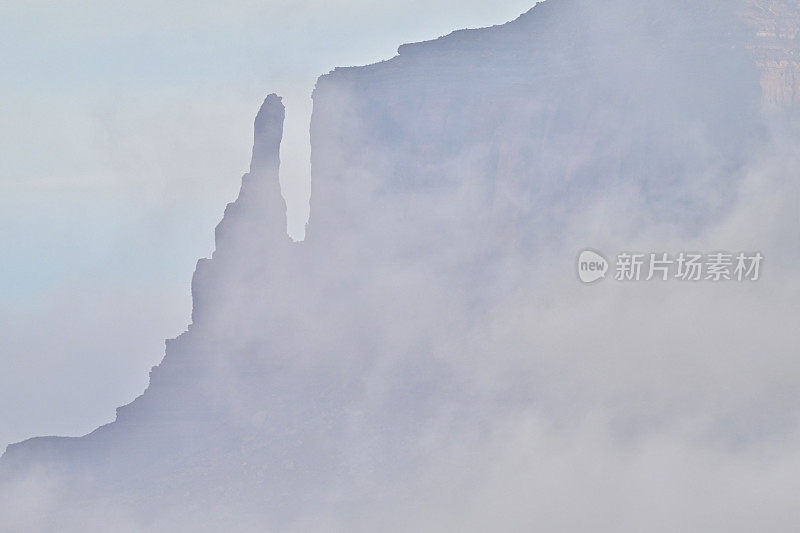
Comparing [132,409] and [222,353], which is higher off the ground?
[222,353]

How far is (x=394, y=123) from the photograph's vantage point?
297ft

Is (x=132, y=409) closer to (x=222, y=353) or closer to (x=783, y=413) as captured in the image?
(x=222, y=353)

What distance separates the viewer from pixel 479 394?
78.3 metres

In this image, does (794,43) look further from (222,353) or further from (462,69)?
(222,353)

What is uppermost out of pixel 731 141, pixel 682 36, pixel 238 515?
pixel 682 36

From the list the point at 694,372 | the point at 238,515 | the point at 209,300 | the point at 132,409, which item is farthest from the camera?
the point at 209,300

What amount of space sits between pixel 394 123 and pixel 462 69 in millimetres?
5624

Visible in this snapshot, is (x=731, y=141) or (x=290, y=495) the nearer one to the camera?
(x=290, y=495)

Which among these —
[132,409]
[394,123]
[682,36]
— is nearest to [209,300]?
[132,409]

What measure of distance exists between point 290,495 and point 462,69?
31.3m

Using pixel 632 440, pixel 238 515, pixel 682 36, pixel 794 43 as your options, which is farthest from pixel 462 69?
pixel 238 515

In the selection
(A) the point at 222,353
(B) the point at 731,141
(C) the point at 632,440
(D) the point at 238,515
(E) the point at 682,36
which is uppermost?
(E) the point at 682,36

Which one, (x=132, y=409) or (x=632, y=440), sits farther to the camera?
(x=132, y=409)

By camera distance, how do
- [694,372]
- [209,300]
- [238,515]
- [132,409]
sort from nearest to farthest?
[238,515] → [694,372] → [132,409] → [209,300]
